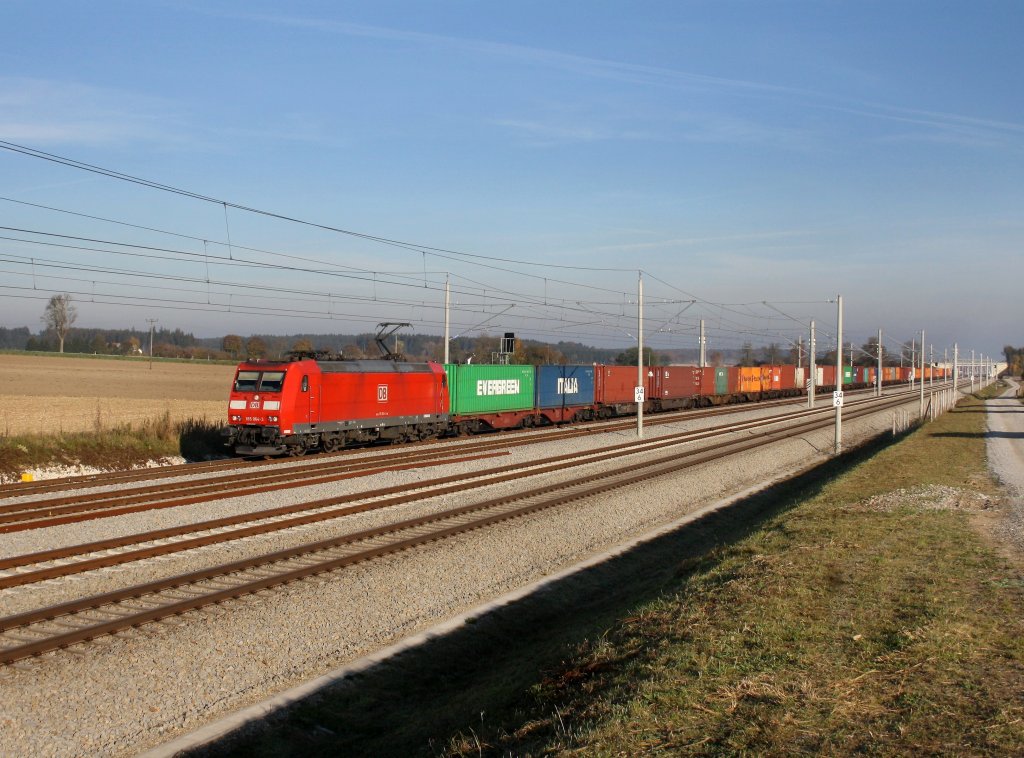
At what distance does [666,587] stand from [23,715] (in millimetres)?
7983

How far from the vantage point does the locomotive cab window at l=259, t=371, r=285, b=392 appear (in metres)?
25.9

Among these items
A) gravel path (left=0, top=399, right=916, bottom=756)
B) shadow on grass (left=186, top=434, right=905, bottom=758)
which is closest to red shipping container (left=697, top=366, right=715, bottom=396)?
gravel path (left=0, top=399, right=916, bottom=756)

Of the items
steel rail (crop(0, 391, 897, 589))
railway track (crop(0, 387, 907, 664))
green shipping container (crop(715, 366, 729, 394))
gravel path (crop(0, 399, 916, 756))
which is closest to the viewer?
gravel path (crop(0, 399, 916, 756))

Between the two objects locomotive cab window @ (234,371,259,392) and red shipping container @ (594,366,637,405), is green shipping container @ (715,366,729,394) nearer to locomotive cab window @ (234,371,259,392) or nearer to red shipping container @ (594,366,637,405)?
red shipping container @ (594,366,637,405)

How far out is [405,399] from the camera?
31438 mm

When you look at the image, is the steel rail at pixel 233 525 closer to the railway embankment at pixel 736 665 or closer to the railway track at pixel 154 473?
the railway track at pixel 154 473

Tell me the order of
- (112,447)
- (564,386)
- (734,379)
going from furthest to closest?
(734,379)
(564,386)
(112,447)

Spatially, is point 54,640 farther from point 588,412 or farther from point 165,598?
point 588,412

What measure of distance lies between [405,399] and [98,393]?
34.8m

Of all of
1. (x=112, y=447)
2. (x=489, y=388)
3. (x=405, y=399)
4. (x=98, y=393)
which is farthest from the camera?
(x=98, y=393)

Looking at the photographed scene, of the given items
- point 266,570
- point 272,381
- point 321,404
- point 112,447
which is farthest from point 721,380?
point 266,570

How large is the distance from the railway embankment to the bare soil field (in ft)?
76.6

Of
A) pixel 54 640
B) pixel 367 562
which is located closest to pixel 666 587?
pixel 367 562

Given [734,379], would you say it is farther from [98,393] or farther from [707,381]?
[98,393]
